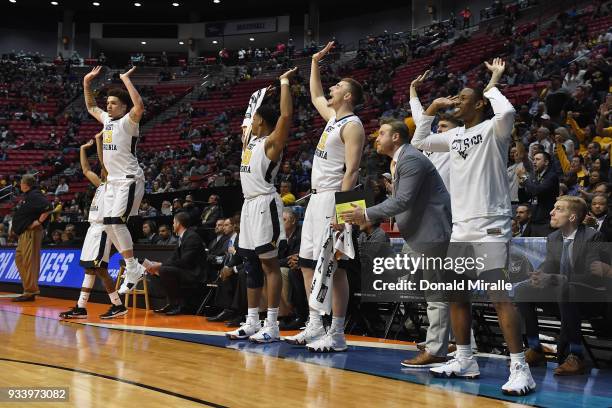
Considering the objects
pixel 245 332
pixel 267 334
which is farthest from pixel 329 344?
pixel 245 332

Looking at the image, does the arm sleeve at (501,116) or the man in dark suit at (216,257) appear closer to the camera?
the arm sleeve at (501,116)

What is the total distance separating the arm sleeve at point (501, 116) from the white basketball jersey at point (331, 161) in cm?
149

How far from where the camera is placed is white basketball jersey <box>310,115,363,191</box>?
5207mm

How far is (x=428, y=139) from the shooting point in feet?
15.4

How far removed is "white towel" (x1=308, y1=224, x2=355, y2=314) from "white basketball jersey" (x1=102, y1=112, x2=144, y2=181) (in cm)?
302

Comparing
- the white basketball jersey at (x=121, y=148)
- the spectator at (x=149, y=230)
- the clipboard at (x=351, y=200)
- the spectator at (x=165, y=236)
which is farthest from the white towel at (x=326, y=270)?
the spectator at (x=149, y=230)

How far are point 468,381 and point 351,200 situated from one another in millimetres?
1424

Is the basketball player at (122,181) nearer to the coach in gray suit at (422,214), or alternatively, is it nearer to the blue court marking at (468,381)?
the blue court marking at (468,381)

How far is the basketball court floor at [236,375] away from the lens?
3.28m

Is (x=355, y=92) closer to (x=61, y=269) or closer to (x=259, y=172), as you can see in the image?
(x=259, y=172)

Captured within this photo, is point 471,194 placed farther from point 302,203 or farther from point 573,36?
point 573,36

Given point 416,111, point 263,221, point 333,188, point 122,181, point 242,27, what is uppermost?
point 242,27

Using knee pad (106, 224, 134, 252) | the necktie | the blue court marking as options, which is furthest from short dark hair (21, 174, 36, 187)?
the necktie

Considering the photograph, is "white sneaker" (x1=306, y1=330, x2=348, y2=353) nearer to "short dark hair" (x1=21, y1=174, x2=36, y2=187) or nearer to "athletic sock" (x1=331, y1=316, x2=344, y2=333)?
"athletic sock" (x1=331, y1=316, x2=344, y2=333)
